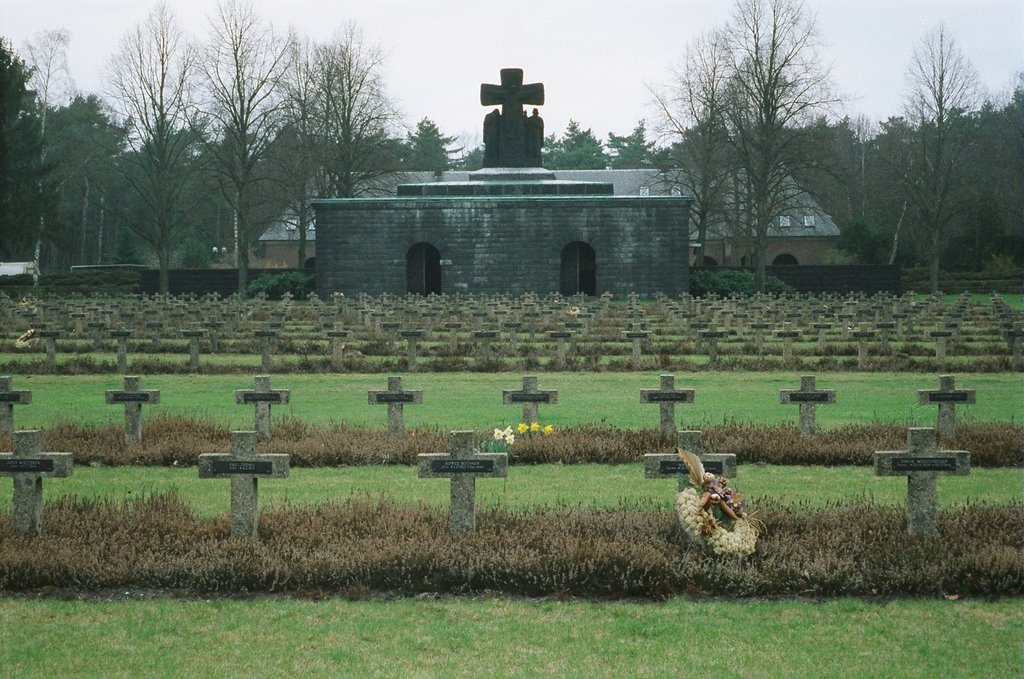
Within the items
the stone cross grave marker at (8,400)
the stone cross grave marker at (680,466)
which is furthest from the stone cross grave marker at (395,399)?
the stone cross grave marker at (680,466)

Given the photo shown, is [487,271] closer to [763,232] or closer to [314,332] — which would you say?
[763,232]

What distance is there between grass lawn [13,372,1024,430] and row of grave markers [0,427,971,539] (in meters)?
5.67

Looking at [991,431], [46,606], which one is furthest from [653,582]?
[991,431]

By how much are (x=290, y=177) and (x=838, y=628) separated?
182 ft

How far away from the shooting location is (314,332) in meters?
31.6

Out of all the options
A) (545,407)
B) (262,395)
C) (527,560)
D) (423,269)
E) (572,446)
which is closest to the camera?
(527,560)

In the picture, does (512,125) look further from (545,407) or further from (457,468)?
(457,468)

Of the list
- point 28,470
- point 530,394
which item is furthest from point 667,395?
point 28,470

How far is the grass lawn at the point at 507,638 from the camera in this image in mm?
6867

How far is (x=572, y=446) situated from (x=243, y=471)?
4841 mm

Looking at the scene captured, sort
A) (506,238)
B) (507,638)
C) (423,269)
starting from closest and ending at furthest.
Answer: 1. (507,638)
2. (506,238)
3. (423,269)

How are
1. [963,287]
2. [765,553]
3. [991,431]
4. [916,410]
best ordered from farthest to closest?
1. [963,287]
2. [916,410]
3. [991,431]
4. [765,553]

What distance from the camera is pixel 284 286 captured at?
51844 mm

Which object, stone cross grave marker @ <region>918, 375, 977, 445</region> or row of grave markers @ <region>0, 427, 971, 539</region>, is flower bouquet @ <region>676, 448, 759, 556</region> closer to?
row of grave markers @ <region>0, 427, 971, 539</region>
